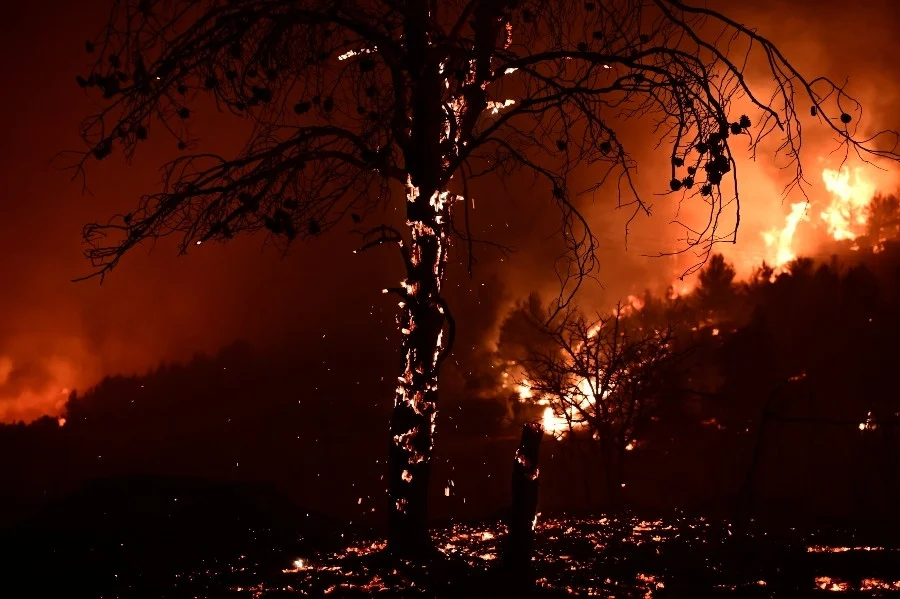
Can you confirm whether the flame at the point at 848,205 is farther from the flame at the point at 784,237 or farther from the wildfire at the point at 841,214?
the flame at the point at 784,237

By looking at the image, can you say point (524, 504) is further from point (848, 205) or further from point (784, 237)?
point (784, 237)

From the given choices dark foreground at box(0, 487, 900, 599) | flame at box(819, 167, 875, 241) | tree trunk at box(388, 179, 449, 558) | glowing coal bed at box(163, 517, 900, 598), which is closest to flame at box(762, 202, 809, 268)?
flame at box(819, 167, 875, 241)

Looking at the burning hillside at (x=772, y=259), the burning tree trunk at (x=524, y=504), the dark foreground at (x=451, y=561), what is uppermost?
the burning hillside at (x=772, y=259)

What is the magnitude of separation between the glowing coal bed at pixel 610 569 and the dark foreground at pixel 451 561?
0.06 feet

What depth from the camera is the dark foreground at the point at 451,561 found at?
5.89 metres

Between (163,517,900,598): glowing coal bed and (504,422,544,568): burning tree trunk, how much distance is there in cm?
19

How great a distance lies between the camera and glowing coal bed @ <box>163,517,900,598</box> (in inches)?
228

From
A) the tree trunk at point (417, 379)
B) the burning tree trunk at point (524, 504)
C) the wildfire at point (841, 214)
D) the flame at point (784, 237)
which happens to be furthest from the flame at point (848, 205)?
the burning tree trunk at point (524, 504)

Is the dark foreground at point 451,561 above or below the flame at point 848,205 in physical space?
below

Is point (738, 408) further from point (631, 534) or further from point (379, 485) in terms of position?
point (631, 534)

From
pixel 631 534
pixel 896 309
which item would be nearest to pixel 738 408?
pixel 896 309

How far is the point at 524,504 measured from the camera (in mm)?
6105

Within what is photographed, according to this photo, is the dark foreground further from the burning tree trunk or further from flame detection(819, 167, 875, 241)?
flame detection(819, 167, 875, 241)

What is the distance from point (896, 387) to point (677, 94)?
3361 cm
